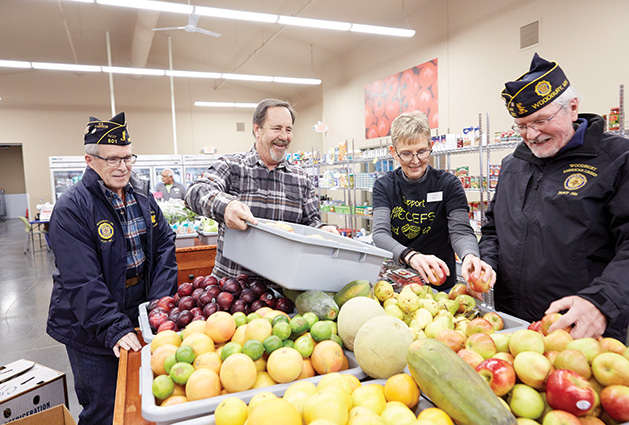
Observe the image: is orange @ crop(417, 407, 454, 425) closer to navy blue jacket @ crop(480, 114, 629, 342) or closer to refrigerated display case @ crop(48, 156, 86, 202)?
navy blue jacket @ crop(480, 114, 629, 342)

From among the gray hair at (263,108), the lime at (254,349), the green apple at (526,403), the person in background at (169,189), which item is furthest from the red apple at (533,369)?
the person in background at (169,189)

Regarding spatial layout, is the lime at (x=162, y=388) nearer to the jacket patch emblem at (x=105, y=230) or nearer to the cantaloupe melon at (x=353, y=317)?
the cantaloupe melon at (x=353, y=317)

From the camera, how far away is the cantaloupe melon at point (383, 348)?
1001 mm

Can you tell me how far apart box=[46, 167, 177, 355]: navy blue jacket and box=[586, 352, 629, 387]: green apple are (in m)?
1.61

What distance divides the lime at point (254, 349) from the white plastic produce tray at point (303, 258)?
0.24 meters

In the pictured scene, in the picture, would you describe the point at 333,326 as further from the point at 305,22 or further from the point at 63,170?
the point at 63,170

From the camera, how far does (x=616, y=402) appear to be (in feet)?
2.70

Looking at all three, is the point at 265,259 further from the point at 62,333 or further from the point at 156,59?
the point at 156,59

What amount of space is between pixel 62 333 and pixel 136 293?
1.19 feet

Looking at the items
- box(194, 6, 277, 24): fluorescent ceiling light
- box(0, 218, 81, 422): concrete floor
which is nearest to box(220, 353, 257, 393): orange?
box(0, 218, 81, 422): concrete floor

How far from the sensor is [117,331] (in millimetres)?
1618

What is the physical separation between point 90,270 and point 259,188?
91 cm

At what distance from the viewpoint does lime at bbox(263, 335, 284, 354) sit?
108 centimetres

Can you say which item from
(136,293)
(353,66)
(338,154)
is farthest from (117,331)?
(353,66)
